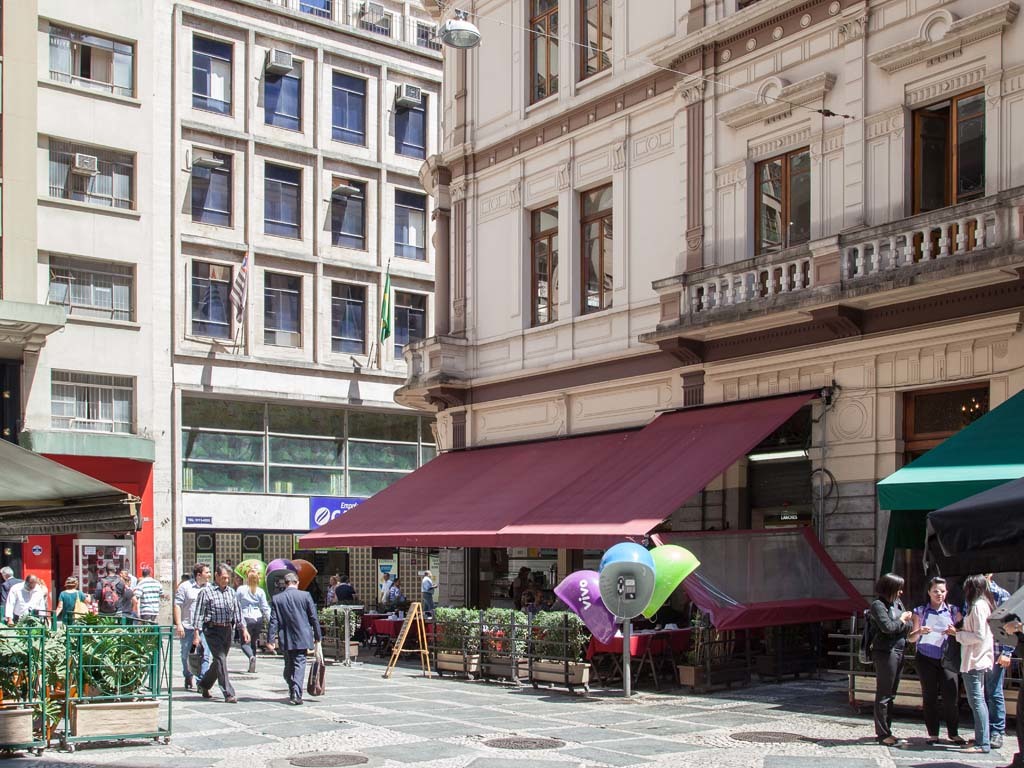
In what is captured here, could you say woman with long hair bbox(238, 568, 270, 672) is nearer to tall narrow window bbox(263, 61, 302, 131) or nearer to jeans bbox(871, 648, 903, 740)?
jeans bbox(871, 648, 903, 740)

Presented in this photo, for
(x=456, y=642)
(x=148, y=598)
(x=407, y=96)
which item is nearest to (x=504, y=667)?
(x=456, y=642)

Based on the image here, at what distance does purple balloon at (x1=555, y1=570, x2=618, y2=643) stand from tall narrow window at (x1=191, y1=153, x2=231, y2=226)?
71.0ft

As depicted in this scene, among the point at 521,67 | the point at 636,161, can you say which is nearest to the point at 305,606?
the point at 636,161

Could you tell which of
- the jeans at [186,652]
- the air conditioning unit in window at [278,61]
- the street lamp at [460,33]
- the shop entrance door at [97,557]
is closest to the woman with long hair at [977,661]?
the jeans at [186,652]

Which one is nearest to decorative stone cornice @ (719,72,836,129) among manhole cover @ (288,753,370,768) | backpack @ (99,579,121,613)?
manhole cover @ (288,753,370,768)

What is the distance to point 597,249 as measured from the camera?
75.2 ft

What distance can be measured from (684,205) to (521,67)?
220 inches

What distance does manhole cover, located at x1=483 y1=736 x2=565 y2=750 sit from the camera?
40.2 feet

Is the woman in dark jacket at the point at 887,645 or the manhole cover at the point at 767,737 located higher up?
the woman in dark jacket at the point at 887,645

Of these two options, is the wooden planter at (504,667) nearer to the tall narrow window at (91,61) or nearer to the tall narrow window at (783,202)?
the tall narrow window at (783,202)

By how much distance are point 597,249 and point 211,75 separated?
17168mm

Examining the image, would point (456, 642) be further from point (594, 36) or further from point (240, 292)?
point (240, 292)

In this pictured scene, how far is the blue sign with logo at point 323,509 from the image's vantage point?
36500mm

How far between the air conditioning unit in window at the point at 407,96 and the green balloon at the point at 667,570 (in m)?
25.4
